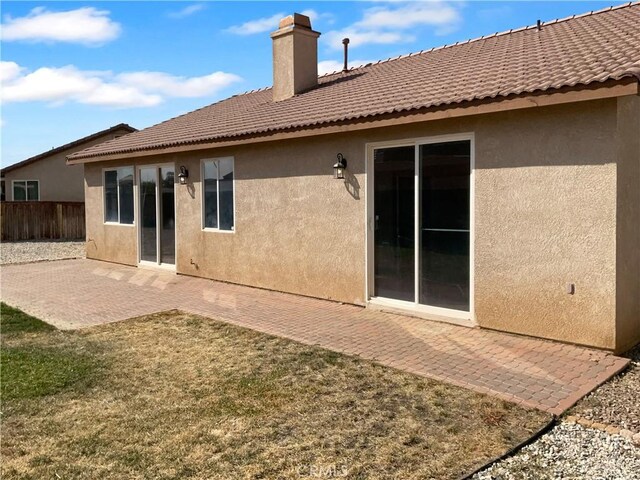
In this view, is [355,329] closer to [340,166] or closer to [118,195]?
[340,166]

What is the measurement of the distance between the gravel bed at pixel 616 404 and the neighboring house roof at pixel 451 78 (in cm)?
324

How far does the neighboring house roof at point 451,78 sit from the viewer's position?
688 centimetres

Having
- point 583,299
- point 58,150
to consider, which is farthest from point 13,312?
point 58,150

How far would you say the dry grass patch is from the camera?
372 cm

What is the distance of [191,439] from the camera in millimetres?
4133

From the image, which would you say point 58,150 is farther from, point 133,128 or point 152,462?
point 152,462

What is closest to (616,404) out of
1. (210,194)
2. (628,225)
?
(628,225)

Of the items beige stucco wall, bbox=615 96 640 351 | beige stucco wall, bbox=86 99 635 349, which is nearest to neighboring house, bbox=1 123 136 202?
beige stucco wall, bbox=86 99 635 349

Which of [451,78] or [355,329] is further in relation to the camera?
[451,78]

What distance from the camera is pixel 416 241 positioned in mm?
8234

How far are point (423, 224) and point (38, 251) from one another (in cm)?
1732

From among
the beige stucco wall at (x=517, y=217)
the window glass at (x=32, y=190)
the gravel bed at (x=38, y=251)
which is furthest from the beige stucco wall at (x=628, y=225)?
the window glass at (x=32, y=190)

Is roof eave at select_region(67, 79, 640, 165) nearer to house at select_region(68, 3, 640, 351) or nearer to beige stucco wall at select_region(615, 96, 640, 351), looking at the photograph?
house at select_region(68, 3, 640, 351)

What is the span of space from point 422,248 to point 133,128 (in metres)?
27.1
